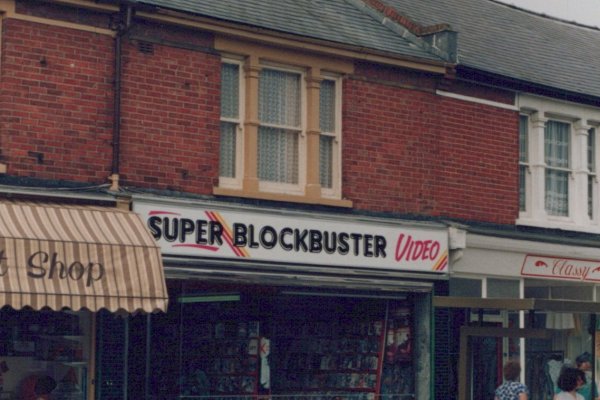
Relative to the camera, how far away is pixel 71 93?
17.2 meters

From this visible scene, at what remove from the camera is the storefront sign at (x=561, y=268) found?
2261 cm

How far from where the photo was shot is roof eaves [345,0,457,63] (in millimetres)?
21531

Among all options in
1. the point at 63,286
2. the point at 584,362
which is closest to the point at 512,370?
the point at 584,362

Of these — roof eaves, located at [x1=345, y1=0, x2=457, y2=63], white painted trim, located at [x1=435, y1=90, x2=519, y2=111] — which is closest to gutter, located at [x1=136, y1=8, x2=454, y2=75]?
roof eaves, located at [x1=345, y1=0, x2=457, y2=63]

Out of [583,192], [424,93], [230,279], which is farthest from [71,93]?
[583,192]

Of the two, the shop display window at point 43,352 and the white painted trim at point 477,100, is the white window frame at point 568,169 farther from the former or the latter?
the shop display window at point 43,352

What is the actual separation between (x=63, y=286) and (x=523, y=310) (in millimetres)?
7924

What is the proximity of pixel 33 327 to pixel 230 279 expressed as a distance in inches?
109

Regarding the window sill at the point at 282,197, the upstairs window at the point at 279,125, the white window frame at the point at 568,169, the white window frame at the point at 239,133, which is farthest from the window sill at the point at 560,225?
the white window frame at the point at 239,133

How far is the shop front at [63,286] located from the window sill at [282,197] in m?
1.96

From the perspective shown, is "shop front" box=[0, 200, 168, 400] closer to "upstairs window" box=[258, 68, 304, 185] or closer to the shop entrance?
"upstairs window" box=[258, 68, 304, 185]

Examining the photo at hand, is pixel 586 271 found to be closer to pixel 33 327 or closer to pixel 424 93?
pixel 424 93

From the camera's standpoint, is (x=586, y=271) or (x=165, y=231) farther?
(x=586, y=271)

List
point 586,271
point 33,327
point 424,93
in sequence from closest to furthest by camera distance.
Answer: point 33,327 → point 424,93 → point 586,271
